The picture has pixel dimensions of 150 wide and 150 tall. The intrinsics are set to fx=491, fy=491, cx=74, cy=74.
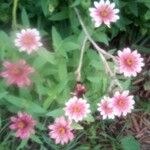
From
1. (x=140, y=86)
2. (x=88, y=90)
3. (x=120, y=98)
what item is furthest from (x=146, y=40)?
(x=120, y=98)

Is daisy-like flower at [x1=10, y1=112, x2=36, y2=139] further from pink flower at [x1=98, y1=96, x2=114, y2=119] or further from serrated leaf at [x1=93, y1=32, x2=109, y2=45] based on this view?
serrated leaf at [x1=93, y1=32, x2=109, y2=45]

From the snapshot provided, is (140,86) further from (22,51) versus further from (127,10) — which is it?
(22,51)

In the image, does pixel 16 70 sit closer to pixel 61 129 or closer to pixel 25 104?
pixel 25 104

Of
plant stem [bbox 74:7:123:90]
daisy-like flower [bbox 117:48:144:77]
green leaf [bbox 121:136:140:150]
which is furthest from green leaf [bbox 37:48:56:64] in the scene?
green leaf [bbox 121:136:140:150]

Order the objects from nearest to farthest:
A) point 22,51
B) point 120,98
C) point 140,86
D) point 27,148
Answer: point 120,98
point 22,51
point 27,148
point 140,86

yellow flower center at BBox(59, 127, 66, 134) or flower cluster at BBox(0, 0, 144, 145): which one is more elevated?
flower cluster at BBox(0, 0, 144, 145)

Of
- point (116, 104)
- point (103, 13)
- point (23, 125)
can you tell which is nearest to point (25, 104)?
point (23, 125)
